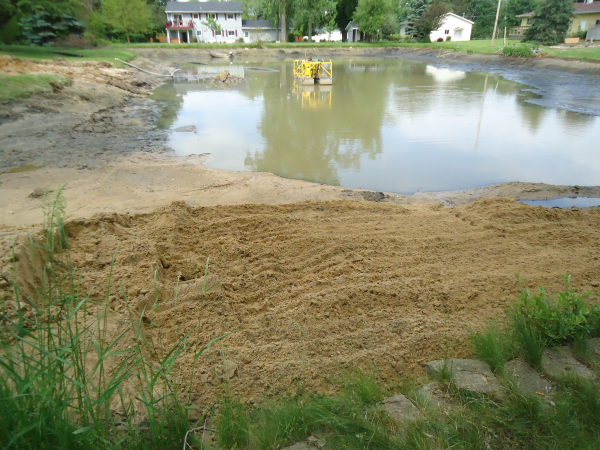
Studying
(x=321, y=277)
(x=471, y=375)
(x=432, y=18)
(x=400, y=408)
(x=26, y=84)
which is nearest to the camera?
(x=400, y=408)

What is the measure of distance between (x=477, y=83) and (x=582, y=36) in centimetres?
2647

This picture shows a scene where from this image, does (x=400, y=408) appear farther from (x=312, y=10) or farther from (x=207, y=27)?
(x=207, y=27)

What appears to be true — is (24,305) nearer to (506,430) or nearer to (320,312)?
(320,312)

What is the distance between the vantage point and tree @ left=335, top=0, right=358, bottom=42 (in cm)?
5716

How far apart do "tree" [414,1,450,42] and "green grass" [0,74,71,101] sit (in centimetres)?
5335

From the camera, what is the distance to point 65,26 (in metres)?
27.5

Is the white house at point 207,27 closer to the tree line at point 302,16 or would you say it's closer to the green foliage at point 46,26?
the tree line at point 302,16

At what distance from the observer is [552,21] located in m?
37.4

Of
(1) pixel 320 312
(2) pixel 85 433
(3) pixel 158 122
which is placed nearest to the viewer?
(2) pixel 85 433

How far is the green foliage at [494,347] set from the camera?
8.61 ft

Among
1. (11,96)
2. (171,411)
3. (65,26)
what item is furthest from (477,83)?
(65,26)

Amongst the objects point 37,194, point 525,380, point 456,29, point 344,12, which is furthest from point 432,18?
point 525,380

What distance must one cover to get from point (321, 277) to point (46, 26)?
31.6 meters

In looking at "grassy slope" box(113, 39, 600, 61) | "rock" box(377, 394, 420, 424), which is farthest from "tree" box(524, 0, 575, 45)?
"rock" box(377, 394, 420, 424)
